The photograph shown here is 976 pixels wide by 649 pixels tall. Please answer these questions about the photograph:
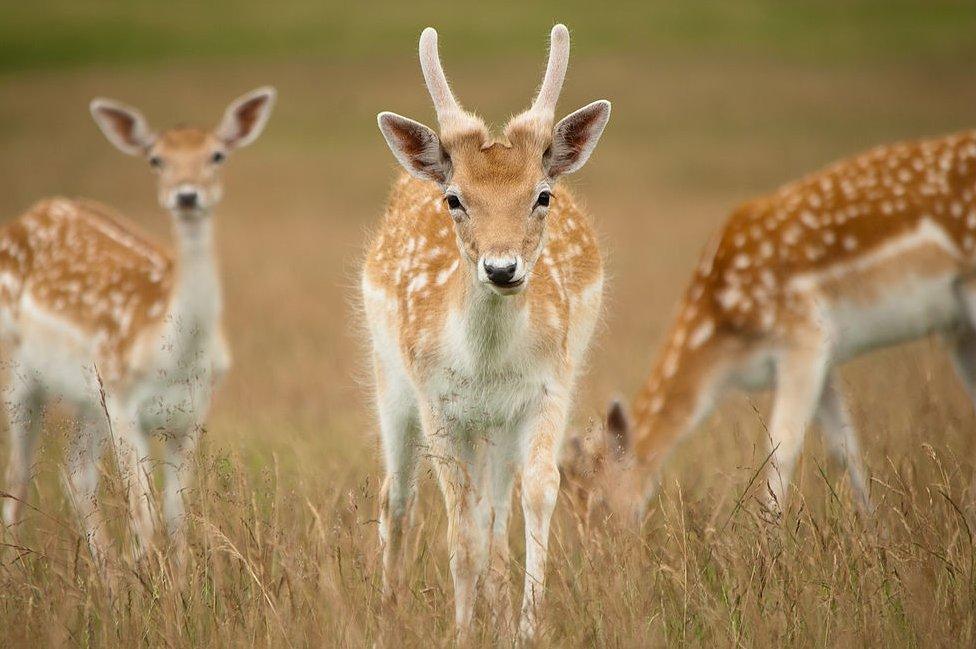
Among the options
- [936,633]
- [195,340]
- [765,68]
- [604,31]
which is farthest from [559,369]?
[604,31]

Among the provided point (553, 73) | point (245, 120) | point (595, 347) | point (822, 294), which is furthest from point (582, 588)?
point (245, 120)

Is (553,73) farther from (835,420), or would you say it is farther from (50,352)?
(50,352)

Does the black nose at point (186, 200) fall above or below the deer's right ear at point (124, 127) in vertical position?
below

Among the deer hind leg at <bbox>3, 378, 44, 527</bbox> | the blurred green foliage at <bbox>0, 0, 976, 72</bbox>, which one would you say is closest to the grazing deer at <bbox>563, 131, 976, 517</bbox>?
the deer hind leg at <bbox>3, 378, 44, 527</bbox>

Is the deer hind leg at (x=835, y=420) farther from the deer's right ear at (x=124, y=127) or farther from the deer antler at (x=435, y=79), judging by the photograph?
the deer's right ear at (x=124, y=127)

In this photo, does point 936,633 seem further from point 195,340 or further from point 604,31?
point 604,31

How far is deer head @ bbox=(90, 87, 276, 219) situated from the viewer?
259 inches

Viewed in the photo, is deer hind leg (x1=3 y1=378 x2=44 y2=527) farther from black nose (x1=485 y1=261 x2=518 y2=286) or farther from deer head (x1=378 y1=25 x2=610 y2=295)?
black nose (x1=485 y1=261 x2=518 y2=286)

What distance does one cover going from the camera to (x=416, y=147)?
4195 mm

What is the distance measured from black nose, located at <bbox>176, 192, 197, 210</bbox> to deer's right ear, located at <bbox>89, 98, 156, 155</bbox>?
2.11ft

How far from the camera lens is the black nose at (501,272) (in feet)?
12.1

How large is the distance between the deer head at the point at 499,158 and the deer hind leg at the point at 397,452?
92 cm

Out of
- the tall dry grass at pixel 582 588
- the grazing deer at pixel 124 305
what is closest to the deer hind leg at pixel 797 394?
the tall dry grass at pixel 582 588

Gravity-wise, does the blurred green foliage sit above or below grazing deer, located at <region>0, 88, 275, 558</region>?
above
